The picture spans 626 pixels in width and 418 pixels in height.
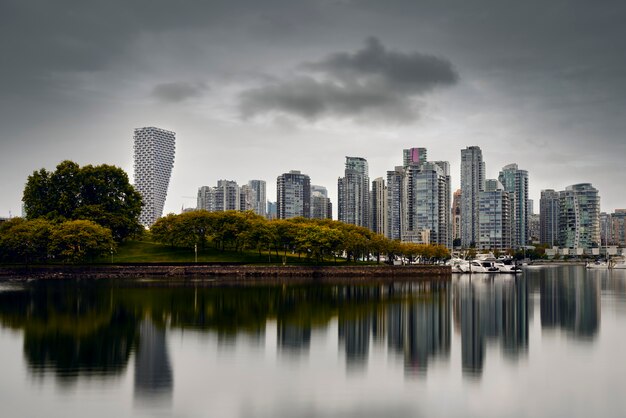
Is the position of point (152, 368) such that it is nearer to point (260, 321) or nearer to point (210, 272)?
point (260, 321)

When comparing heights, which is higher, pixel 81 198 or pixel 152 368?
pixel 81 198

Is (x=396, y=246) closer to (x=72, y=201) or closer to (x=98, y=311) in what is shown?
(x=72, y=201)

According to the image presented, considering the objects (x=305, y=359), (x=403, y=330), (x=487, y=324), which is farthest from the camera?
(x=487, y=324)

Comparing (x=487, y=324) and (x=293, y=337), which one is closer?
(x=293, y=337)

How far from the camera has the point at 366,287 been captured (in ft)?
276

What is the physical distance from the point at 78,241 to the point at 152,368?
244 feet

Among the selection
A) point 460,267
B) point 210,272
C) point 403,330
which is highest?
point 210,272

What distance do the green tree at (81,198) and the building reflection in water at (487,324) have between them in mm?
69135

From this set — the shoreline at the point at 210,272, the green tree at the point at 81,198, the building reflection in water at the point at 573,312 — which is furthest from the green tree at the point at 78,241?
the building reflection in water at the point at 573,312

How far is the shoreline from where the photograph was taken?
3814 inches

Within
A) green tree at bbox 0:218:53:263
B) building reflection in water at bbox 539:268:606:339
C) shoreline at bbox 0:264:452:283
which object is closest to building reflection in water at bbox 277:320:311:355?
building reflection in water at bbox 539:268:606:339

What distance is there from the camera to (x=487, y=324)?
155 ft

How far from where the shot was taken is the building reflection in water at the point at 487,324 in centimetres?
3422

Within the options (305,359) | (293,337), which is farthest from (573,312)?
(305,359)
